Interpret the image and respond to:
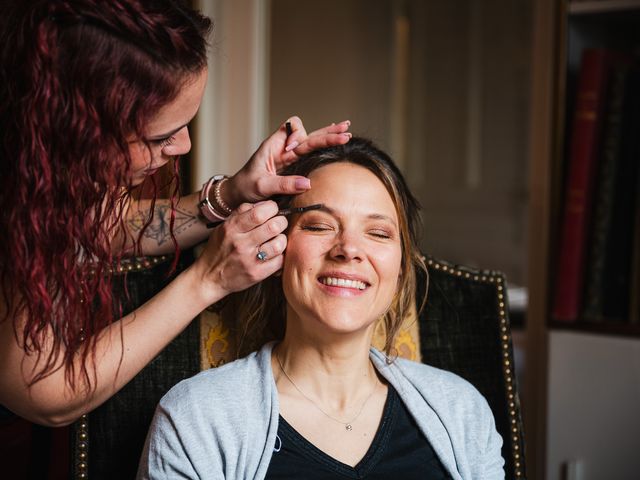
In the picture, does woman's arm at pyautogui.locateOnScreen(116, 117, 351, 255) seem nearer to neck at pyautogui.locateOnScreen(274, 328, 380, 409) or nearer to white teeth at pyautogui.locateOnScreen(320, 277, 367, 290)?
white teeth at pyautogui.locateOnScreen(320, 277, 367, 290)

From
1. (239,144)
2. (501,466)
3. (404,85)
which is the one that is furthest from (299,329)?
(404,85)

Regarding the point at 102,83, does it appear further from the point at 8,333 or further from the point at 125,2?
the point at 8,333

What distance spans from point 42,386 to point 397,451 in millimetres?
622

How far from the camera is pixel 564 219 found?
6.84 feet

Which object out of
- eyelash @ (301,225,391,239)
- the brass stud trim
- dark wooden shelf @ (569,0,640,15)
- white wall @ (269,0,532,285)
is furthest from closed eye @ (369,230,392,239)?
white wall @ (269,0,532,285)

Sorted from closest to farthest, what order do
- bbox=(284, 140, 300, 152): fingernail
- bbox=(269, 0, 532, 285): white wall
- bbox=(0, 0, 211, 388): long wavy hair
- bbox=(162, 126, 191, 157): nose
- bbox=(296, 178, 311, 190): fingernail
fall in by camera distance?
bbox=(0, 0, 211, 388): long wavy hair
bbox=(162, 126, 191, 157): nose
bbox=(296, 178, 311, 190): fingernail
bbox=(284, 140, 300, 152): fingernail
bbox=(269, 0, 532, 285): white wall

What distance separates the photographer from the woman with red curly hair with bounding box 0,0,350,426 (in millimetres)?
1065

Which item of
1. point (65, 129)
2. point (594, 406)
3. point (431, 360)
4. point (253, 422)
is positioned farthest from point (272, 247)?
point (594, 406)

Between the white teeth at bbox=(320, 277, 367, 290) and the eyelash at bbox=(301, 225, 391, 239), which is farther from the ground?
the eyelash at bbox=(301, 225, 391, 239)

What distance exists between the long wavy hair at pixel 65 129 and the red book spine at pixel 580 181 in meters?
1.25

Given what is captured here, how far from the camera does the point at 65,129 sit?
1.08 m

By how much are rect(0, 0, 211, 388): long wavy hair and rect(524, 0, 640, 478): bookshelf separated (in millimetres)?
1218

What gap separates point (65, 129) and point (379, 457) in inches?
30.0

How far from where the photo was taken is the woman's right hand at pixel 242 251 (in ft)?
4.33
